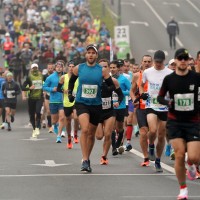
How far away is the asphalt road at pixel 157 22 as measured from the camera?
194 feet

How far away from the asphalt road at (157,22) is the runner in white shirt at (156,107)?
3793 centimetres

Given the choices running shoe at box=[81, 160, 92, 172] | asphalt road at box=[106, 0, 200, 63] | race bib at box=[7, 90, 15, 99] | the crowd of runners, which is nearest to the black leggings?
the crowd of runners

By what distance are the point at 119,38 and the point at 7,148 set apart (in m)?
23.2

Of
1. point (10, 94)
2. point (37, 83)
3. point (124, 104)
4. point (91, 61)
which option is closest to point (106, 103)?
point (91, 61)

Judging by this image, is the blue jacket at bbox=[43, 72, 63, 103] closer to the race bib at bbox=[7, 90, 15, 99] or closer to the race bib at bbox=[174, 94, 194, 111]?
the race bib at bbox=[7, 90, 15, 99]

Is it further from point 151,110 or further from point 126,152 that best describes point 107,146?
point 126,152

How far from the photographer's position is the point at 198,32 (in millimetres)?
64688

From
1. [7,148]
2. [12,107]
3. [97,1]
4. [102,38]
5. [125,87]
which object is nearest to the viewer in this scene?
[125,87]

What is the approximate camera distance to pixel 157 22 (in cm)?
6738

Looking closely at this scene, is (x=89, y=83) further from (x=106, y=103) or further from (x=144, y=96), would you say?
(x=106, y=103)

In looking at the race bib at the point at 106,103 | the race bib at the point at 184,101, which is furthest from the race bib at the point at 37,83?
the race bib at the point at 184,101

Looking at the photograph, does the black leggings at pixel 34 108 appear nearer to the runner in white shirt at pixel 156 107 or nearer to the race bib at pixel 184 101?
the runner in white shirt at pixel 156 107

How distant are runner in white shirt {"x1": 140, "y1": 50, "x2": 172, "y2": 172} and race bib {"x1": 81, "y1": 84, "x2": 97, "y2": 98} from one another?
31.3 inches

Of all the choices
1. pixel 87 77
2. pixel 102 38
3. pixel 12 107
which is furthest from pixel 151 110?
pixel 102 38
